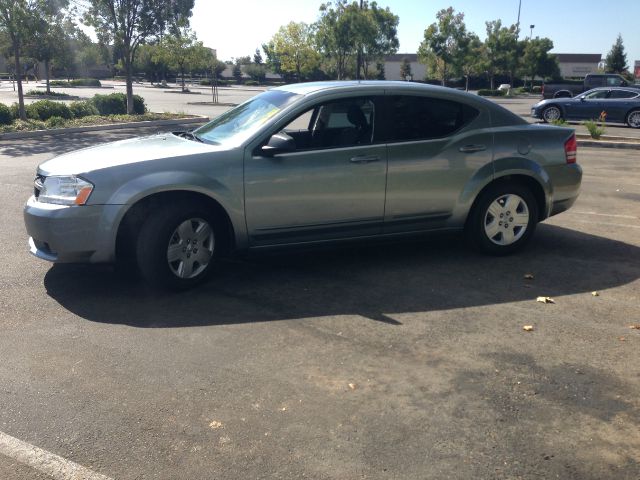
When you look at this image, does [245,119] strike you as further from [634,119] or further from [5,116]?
[634,119]

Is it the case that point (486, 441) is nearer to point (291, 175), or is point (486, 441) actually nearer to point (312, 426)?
point (312, 426)

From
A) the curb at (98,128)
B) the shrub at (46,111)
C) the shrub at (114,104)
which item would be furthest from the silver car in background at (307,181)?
the shrub at (114,104)

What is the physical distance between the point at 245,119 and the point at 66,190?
5.76ft

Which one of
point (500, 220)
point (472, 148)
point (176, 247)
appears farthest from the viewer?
point (500, 220)

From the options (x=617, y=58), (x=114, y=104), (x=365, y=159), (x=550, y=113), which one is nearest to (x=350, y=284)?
(x=365, y=159)

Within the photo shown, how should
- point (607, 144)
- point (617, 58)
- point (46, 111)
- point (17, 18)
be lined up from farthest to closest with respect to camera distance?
point (617, 58)
point (46, 111)
point (17, 18)
point (607, 144)

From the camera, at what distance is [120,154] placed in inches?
204

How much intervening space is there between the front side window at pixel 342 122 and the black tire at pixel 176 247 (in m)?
1.20

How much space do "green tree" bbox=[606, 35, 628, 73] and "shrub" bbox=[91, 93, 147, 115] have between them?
199ft

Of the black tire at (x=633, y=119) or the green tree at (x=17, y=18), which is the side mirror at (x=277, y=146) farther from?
the black tire at (x=633, y=119)

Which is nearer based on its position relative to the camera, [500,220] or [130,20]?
[500,220]

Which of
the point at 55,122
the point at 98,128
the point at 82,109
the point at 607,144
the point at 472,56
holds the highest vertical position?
the point at 472,56

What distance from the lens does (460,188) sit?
19.1 ft

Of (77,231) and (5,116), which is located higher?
(5,116)
